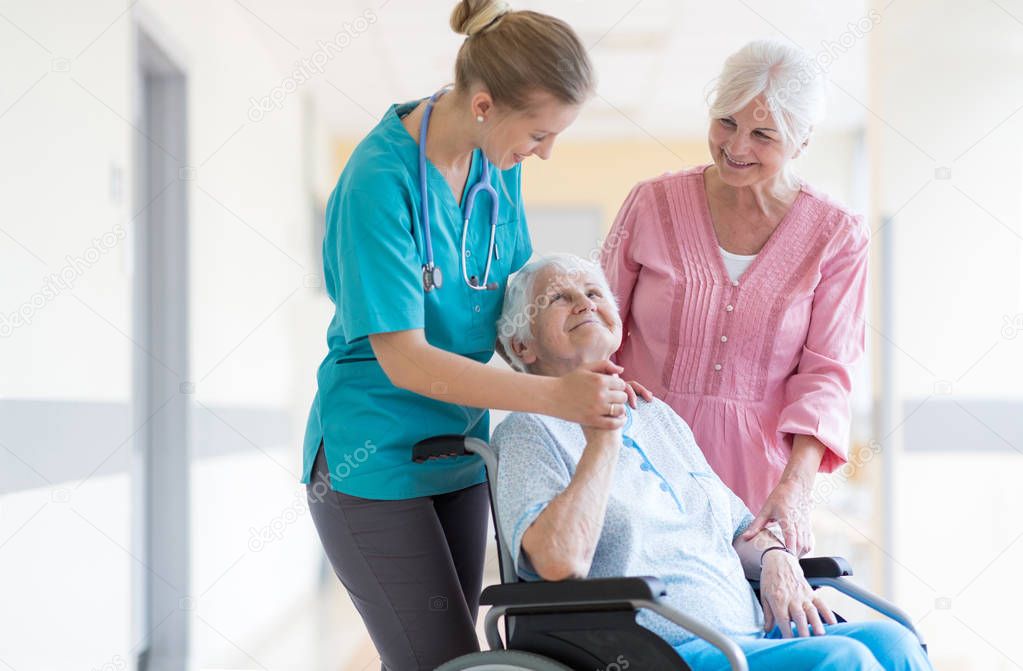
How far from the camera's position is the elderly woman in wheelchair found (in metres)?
1.35

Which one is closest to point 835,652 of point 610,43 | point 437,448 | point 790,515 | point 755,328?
point 790,515

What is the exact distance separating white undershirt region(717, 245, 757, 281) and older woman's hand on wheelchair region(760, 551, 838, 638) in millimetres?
558

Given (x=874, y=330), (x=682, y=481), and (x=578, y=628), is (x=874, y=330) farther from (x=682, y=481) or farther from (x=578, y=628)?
(x=578, y=628)

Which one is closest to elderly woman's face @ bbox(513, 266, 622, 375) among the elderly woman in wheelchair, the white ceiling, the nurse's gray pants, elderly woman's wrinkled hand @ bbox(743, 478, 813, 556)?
the elderly woman in wheelchair

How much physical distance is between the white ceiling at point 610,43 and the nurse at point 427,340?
135 inches

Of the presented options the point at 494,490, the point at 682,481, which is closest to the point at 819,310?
the point at 682,481

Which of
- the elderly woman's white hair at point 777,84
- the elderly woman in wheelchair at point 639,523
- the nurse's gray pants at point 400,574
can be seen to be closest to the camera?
the elderly woman in wheelchair at point 639,523

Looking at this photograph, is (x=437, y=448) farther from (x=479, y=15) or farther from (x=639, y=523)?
(x=479, y=15)

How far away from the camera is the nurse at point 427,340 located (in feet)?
4.47

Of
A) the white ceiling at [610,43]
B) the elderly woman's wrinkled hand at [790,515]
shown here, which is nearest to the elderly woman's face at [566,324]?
the elderly woman's wrinkled hand at [790,515]

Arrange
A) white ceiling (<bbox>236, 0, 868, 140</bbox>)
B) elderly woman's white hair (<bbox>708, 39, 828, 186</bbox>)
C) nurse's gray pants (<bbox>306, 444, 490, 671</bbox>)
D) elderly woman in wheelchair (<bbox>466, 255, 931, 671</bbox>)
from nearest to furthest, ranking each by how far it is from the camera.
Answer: elderly woman in wheelchair (<bbox>466, 255, 931, 671</bbox>) < nurse's gray pants (<bbox>306, 444, 490, 671</bbox>) < elderly woman's white hair (<bbox>708, 39, 828, 186</bbox>) < white ceiling (<bbox>236, 0, 868, 140</bbox>)

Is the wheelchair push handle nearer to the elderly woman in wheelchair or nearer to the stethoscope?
the elderly woman in wheelchair

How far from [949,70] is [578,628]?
11.3 ft

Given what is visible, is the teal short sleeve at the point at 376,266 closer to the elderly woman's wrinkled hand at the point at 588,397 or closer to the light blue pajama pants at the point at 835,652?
the elderly woman's wrinkled hand at the point at 588,397
